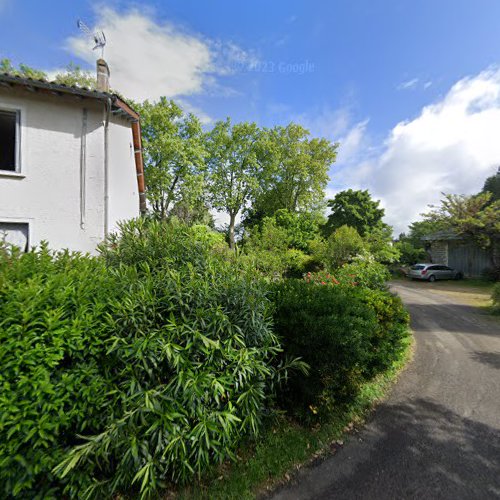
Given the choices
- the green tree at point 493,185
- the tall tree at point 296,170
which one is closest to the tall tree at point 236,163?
the tall tree at point 296,170

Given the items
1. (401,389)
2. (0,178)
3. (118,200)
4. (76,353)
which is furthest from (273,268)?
(76,353)

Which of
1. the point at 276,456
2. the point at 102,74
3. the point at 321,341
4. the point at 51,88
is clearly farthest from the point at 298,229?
the point at 276,456

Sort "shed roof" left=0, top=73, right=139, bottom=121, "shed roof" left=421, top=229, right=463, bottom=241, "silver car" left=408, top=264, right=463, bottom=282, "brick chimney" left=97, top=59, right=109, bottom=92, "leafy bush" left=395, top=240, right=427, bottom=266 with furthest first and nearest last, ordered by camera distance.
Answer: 1. "leafy bush" left=395, top=240, right=427, bottom=266
2. "shed roof" left=421, top=229, right=463, bottom=241
3. "silver car" left=408, top=264, right=463, bottom=282
4. "brick chimney" left=97, top=59, right=109, bottom=92
5. "shed roof" left=0, top=73, right=139, bottom=121

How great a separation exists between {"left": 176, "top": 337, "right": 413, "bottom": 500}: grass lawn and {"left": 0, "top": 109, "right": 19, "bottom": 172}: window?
27.6ft

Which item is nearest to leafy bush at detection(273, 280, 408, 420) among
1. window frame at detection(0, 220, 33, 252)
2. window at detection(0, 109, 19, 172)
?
window frame at detection(0, 220, 33, 252)

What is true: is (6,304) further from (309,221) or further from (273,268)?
(309,221)

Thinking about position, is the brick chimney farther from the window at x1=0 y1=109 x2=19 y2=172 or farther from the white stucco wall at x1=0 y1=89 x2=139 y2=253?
the window at x1=0 y1=109 x2=19 y2=172

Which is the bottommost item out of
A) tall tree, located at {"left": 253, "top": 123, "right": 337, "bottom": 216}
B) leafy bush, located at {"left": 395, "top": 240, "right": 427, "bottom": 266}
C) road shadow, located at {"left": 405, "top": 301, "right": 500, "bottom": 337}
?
road shadow, located at {"left": 405, "top": 301, "right": 500, "bottom": 337}

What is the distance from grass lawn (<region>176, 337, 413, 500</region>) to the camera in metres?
2.36

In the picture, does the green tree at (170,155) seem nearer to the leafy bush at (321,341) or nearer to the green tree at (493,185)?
the leafy bush at (321,341)

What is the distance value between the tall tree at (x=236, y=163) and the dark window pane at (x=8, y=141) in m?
23.5

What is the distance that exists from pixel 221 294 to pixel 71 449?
1681 millimetres

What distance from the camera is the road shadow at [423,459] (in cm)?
241

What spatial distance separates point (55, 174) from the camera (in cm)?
727
